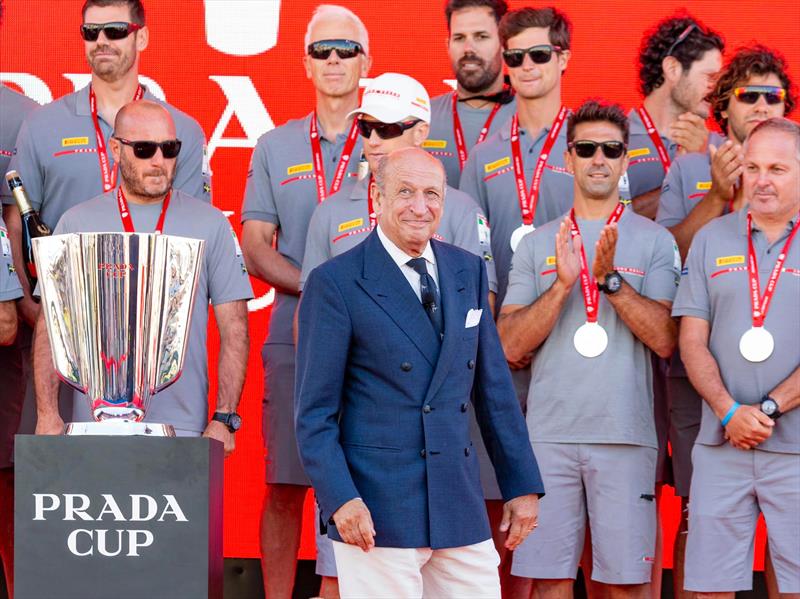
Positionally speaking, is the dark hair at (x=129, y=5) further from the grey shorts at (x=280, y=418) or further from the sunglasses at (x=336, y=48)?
the grey shorts at (x=280, y=418)

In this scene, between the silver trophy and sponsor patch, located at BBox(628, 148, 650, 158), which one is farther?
sponsor patch, located at BBox(628, 148, 650, 158)

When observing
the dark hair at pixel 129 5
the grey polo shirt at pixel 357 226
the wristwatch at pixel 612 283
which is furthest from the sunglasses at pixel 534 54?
the dark hair at pixel 129 5

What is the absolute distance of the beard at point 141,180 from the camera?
4672mm

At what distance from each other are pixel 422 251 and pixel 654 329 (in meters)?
1.50

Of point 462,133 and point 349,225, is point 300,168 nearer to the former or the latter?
point 349,225

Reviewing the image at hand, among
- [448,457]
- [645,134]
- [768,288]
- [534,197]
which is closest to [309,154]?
[534,197]

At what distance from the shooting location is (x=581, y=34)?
250 inches

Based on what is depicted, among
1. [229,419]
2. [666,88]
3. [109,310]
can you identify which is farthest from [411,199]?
[666,88]

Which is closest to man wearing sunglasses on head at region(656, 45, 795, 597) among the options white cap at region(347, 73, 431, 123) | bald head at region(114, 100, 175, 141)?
white cap at region(347, 73, 431, 123)

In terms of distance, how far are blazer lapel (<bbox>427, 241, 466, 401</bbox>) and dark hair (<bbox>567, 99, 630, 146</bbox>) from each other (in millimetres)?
1574

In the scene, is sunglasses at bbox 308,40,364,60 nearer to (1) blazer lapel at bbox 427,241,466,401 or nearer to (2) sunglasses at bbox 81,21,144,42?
(2) sunglasses at bbox 81,21,144,42

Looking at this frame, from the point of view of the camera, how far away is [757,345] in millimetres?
4703

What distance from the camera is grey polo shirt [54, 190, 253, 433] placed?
457cm

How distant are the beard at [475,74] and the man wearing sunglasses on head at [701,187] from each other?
2.81ft
